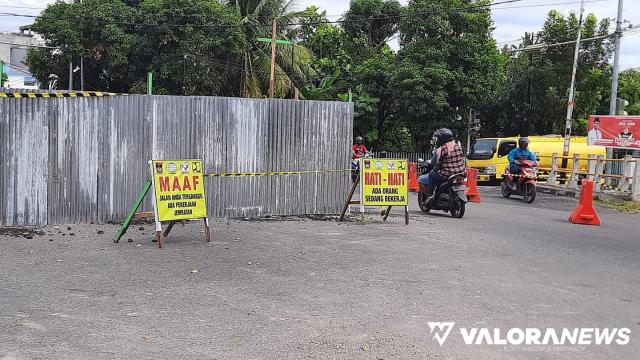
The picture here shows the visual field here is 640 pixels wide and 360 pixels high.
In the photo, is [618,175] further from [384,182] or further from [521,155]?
[384,182]

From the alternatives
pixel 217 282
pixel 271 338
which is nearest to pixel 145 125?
pixel 217 282

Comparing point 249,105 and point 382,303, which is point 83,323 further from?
point 249,105

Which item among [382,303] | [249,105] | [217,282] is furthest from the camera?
[249,105]

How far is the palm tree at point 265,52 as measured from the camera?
30.3 metres

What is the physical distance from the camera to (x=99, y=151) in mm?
10219

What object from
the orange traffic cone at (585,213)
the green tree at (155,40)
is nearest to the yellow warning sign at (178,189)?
the orange traffic cone at (585,213)

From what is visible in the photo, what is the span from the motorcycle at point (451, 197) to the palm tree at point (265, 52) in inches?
712

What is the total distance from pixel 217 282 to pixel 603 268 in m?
5.08

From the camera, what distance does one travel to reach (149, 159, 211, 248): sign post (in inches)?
349

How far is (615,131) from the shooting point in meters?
20.8

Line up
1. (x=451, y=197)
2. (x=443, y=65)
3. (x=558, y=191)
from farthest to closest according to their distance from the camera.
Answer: (x=443, y=65) < (x=558, y=191) < (x=451, y=197)

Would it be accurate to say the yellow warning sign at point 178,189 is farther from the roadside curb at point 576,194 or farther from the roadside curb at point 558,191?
the roadside curb at point 558,191

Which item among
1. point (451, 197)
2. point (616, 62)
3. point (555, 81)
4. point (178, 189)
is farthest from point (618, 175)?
point (555, 81)

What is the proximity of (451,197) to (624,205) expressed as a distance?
758 cm
